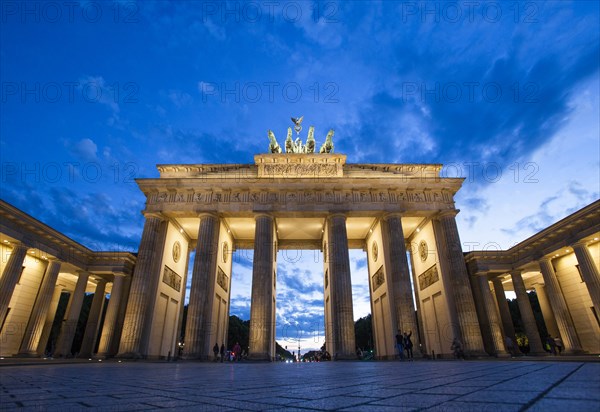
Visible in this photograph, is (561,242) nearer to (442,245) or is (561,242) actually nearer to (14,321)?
(442,245)

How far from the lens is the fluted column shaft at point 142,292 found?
20.9 m

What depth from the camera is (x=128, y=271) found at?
28375 mm

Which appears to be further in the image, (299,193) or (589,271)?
(299,193)

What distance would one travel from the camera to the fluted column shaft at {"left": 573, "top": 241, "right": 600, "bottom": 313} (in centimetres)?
1976

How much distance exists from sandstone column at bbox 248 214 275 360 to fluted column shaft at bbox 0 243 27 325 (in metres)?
15.1

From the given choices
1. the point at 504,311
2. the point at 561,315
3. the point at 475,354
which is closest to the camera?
the point at 475,354

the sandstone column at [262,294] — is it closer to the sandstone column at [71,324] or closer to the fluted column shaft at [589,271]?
the sandstone column at [71,324]

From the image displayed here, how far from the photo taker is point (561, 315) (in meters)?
23.4

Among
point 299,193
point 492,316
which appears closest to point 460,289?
point 492,316

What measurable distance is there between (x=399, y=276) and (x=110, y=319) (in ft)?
70.6

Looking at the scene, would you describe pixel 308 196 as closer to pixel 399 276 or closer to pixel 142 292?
pixel 399 276

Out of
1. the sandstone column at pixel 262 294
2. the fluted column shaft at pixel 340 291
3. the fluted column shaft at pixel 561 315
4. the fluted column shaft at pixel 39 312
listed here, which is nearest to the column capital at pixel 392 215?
the fluted column shaft at pixel 340 291

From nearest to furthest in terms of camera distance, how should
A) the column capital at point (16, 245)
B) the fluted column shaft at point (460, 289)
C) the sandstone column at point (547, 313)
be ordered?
the column capital at point (16, 245) → the fluted column shaft at point (460, 289) → the sandstone column at point (547, 313)

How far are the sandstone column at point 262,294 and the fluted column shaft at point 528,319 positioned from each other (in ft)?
68.8
